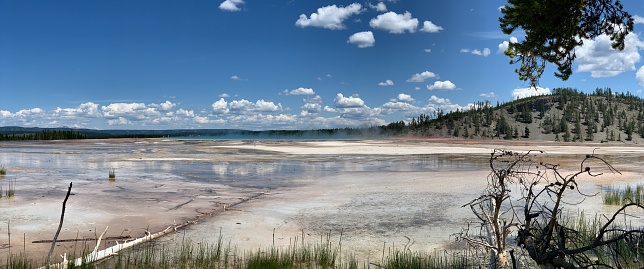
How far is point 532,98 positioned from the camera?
100375 millimetres

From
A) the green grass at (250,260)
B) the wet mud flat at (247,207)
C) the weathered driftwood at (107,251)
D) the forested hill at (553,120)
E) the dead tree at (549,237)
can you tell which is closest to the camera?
the dead tree at (549,237)

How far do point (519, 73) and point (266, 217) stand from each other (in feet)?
25.3

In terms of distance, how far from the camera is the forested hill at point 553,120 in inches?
3164

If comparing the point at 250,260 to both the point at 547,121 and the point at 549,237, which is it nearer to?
the point at 549,237

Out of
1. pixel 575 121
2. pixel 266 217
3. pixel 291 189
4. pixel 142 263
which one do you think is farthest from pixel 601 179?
pixel 575 121

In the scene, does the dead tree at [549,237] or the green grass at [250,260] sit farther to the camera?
the green grass at [250,260]

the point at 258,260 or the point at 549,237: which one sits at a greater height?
the point at 549,237

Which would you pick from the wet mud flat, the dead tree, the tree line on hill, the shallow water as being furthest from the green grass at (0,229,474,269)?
the tree line on hill

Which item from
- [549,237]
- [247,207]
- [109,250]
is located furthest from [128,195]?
[549,237]

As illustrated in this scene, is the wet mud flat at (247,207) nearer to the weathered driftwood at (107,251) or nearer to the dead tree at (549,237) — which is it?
the weathered driftwood at (107,251)

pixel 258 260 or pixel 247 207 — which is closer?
pixel 258 260

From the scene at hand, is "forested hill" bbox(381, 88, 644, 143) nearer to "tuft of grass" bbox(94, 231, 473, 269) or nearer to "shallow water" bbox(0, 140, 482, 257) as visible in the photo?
"shallow water" bbox(0, 140, 482, 257)

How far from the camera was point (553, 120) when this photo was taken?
8581cm

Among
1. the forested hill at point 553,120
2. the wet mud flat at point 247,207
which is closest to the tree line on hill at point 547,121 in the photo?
the forested hill at point 553,120
